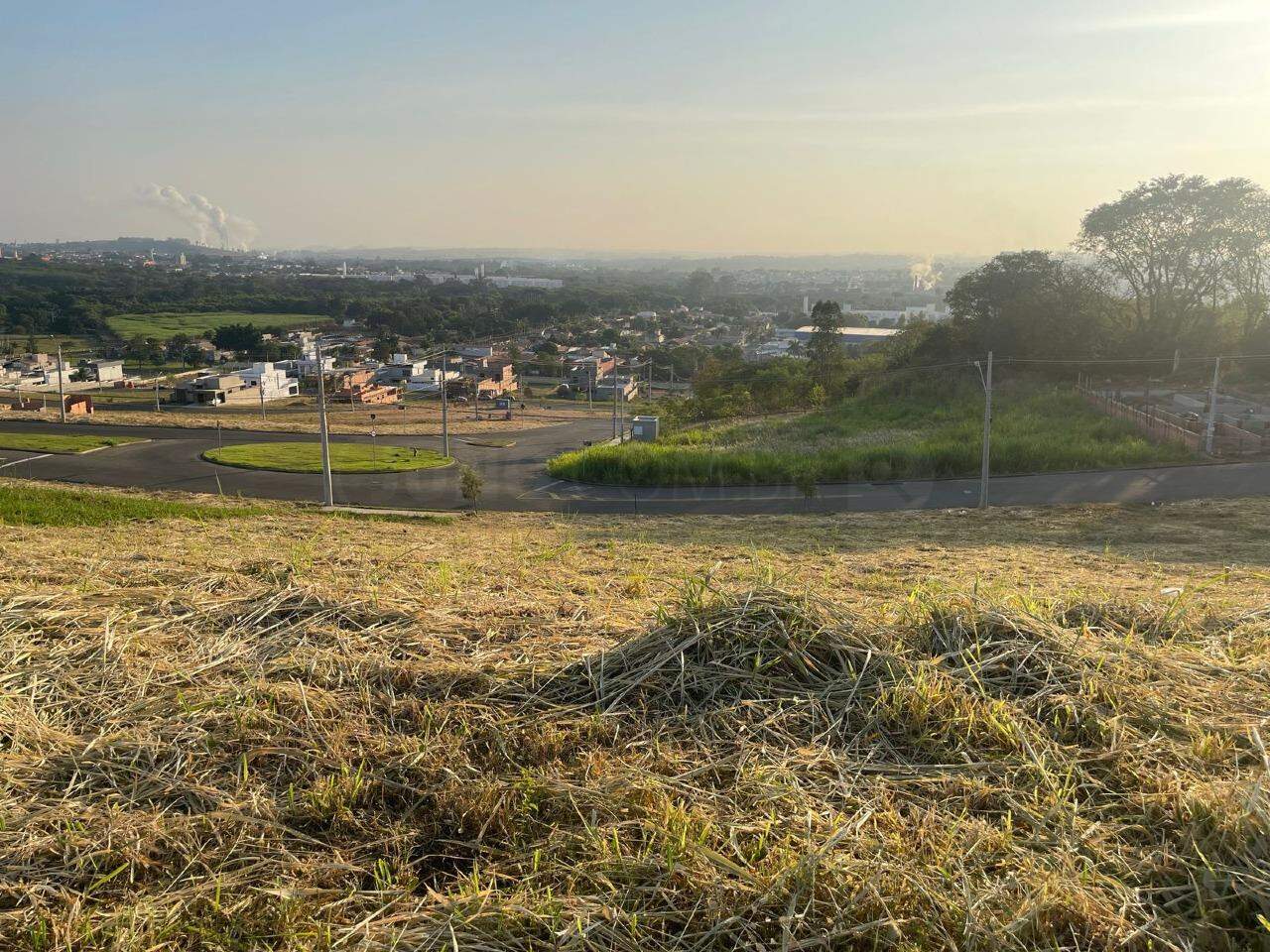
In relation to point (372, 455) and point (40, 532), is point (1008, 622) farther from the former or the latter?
point (372, 455)

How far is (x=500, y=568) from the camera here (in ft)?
22.1

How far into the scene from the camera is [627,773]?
8.17ft

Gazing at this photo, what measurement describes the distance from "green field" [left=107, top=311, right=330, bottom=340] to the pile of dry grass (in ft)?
326

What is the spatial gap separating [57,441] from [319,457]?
9431mm

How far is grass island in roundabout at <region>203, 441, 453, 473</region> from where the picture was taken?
1072 inches

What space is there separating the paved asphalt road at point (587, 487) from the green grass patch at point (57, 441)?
0.91 metres

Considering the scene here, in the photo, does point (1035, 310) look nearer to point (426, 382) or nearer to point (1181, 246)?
point (1181, 246)

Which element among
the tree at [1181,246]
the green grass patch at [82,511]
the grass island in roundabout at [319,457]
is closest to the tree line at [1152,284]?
the tree at [1181,246]

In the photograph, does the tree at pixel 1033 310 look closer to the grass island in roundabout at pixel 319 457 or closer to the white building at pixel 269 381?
the grass island in roundabout at pixel 319 457

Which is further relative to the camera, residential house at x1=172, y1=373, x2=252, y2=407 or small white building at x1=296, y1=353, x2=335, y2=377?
small white building at x1=296, y1=353, x2=335, y2=377

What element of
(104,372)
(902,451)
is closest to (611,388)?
(104,372)

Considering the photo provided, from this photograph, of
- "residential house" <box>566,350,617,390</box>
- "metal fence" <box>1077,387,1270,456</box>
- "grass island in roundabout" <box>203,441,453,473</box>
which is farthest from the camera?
"residential house" <box>566,350,617,390</box>

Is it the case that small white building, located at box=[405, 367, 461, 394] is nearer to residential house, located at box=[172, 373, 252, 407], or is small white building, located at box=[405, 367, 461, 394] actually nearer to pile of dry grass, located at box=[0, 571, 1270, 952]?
residential house, located at box=[172, 373, 252, 407]

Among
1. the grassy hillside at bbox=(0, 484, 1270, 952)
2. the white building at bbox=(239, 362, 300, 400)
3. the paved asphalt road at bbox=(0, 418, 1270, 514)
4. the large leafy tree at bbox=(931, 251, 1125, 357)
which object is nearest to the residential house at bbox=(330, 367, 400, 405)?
the white building at bbox=(239, 362, 300, 400)
